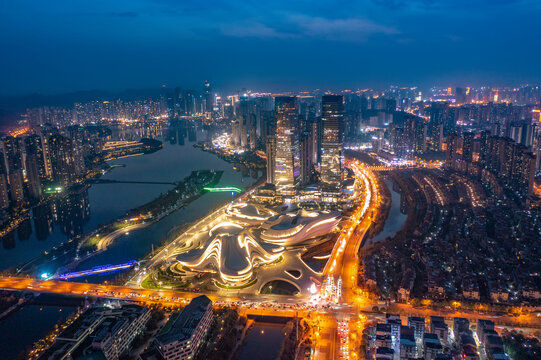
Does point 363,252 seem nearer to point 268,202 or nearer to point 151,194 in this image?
point 268,202

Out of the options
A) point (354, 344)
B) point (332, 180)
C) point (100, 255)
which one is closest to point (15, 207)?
point (100, 255)

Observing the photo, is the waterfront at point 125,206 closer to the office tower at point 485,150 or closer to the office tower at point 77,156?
the office tower at point 77,156

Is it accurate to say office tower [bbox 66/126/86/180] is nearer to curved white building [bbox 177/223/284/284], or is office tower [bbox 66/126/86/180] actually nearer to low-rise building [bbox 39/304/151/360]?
curved white building [bbox 177/223/284/284]

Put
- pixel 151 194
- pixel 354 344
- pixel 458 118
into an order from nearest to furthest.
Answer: pixel 354 344
pixel 151 194
pixel 458 118

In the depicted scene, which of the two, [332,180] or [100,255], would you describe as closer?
[100,255]

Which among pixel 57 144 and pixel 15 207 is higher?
pixel 57 144

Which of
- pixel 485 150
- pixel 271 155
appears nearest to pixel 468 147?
pixel 485 150

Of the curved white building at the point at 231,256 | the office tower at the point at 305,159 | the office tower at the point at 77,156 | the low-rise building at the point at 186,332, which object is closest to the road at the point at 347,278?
the curved white building at the point at 231,256
